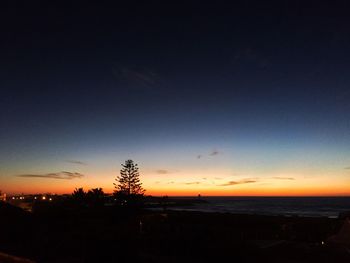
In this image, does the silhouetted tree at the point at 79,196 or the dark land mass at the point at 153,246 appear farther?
the silhouetted tree at the point at 79,196

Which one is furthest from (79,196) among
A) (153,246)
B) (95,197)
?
Answer: (153,246)

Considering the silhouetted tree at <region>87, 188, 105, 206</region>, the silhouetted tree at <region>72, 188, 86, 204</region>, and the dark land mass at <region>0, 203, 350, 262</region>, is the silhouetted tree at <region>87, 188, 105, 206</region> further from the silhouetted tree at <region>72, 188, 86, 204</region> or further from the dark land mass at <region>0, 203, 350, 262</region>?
the dark land mass at <region>0, 203, 350, 262</region>

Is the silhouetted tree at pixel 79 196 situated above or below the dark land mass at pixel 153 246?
above

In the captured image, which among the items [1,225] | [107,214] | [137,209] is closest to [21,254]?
[1,225]

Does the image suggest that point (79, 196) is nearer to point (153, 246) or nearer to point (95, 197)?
point (95, 197)

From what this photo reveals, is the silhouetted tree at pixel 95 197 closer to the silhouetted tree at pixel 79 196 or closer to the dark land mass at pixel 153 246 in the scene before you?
the silhouetted tree at pixel 79 196

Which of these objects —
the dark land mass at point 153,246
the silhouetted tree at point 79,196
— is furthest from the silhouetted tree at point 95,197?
the dark land mass at point 153,246

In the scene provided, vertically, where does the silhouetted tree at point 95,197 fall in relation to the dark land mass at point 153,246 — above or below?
above

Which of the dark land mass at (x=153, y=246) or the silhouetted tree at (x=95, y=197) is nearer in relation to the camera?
the dark land mass at (x=153, y=246)

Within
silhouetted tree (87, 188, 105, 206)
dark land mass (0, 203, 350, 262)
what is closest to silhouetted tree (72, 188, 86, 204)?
silhouetted tree (87, 188, 105, 206)

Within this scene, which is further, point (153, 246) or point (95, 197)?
point (95, 197)

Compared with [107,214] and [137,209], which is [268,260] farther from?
[137,209]

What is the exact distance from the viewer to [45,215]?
26109 millimetres

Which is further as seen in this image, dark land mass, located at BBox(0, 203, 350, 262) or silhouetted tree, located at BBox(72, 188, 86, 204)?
silhouetted tree, located at BBox(72, 188, 86, 204)
